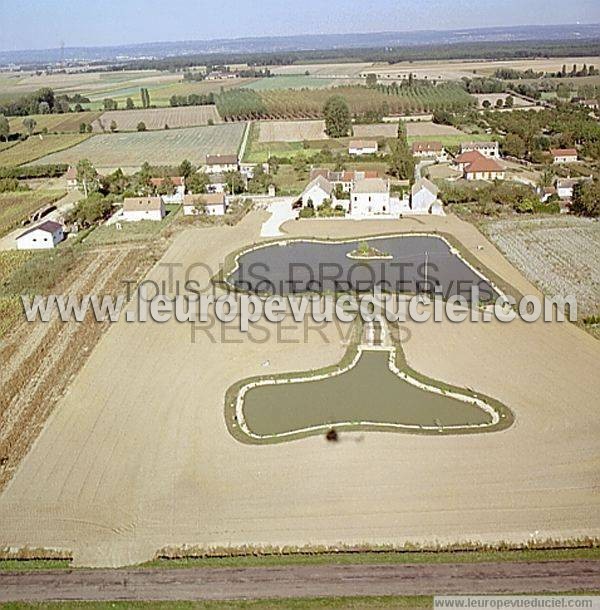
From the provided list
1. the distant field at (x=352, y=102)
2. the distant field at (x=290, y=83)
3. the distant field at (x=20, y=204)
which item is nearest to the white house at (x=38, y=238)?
the distant field at (x=20, y=204)

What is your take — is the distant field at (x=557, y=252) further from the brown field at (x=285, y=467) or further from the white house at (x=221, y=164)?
the white house at (x=221, y=164)

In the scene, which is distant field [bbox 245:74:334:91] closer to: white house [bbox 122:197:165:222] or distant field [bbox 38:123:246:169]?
distant field [bbox 38:123:246:169]

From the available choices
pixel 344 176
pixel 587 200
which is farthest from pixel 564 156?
pixel 344 176

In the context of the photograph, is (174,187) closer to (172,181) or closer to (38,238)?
(172,181)

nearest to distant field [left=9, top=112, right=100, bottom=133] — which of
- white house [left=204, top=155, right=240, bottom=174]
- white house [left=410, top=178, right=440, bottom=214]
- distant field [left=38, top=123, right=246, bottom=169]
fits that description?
distant field [left=38, top=123, right=246, bottom=169]

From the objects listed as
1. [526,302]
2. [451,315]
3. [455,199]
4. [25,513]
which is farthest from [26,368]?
[455,199]
